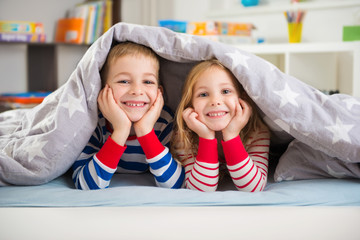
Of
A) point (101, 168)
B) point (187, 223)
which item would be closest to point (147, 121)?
point (101, 168)

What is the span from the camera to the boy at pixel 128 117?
0.89 meters

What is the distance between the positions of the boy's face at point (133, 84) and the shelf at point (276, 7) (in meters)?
2.08

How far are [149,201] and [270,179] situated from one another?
367 millimetres

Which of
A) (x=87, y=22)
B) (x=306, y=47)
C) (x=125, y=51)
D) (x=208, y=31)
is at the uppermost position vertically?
(x=87, y=22)

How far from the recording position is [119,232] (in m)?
0.70

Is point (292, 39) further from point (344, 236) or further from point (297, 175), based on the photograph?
point (344, 236)

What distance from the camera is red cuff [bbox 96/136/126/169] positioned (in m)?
0.88

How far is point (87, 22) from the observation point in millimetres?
2982

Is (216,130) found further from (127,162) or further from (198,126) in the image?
(127,162)

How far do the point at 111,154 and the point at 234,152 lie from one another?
10.8 inches

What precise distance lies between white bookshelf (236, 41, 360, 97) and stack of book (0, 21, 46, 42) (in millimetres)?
1373

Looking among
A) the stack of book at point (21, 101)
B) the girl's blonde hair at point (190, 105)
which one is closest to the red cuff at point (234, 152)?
the girl's blonde hair at point (190, 105)

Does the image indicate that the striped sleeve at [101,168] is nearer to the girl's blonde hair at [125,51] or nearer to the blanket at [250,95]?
the blanket at [250,95]

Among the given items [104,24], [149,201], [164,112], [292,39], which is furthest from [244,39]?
[149,201]
